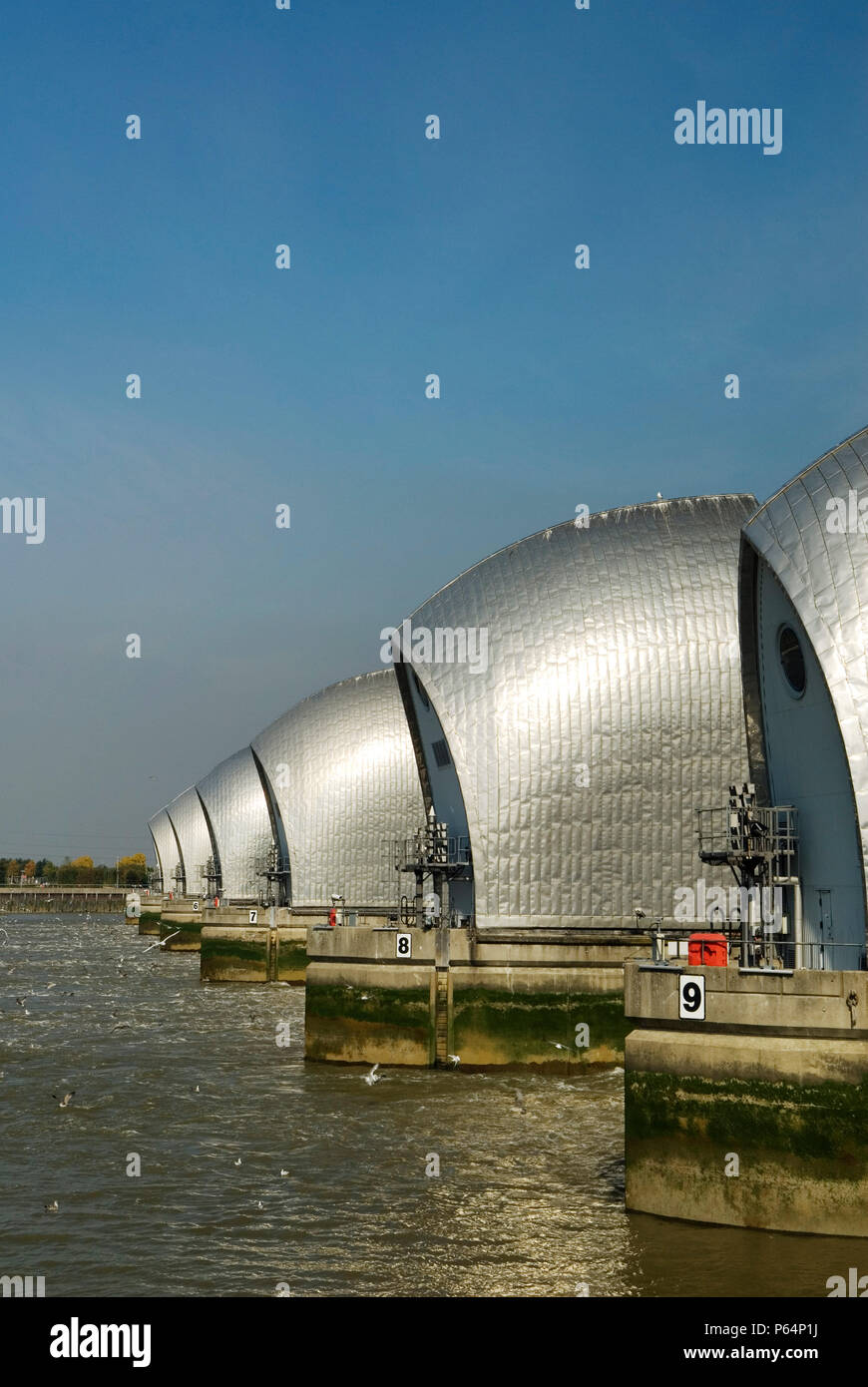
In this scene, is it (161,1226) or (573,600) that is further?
(573,600)

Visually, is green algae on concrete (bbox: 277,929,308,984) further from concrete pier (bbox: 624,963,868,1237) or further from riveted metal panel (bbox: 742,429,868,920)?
concrete pier (bbox: 624,963,868,1237)

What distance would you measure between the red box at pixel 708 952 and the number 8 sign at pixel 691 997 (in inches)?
42.6

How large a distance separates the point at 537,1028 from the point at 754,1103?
52.4ft

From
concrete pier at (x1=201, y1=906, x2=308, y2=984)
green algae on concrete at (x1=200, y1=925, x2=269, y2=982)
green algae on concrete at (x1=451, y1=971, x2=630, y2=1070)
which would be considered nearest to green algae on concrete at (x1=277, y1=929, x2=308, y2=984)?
concrete pier at (x1=201, y1=906, x2=308, y2=984)

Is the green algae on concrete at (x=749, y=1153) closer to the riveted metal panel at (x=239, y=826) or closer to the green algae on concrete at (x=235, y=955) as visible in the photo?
the green algae on concrete at (x=235, y=955)

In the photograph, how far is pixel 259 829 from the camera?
299 ft

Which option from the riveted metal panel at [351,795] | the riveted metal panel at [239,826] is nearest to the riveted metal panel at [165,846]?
the riveted metal panel at [239,826]

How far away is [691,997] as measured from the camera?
62.7ft

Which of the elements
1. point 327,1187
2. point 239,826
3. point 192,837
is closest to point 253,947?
point 239,826

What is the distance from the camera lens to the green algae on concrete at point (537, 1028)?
33.5 m

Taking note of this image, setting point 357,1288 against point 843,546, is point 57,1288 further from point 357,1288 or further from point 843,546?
point 843,546

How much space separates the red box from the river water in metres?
3.62

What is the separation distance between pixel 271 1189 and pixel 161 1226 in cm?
256
